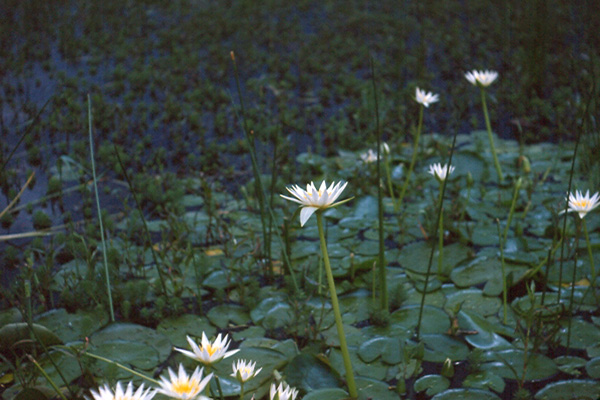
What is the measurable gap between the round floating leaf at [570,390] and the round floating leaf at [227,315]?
979 millimetres

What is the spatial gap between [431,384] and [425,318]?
34 centimetres

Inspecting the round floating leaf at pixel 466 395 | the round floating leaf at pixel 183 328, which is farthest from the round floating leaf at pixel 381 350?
the round floating leaf at pixel 183 328

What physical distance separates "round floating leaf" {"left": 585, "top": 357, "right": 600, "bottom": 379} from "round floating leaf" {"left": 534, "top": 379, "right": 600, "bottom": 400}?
1.6 inches

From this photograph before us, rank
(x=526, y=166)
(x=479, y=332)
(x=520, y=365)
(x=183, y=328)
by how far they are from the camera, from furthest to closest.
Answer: (x=526, y=166)
(x=183, y=328)
(x=479, y=332)
(x=520, y=365)

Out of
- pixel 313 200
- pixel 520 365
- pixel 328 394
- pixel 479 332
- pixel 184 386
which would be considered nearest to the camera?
pixel 184 386

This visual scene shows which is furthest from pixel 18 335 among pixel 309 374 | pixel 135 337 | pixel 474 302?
pixel 474 302

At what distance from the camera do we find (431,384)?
1.75 metres

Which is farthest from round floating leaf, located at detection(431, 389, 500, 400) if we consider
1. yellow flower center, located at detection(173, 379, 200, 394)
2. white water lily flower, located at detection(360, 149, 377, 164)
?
white water lily flower, located at detection(360, 149, 377, 164)

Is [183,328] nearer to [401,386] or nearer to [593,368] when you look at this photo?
[401,386]

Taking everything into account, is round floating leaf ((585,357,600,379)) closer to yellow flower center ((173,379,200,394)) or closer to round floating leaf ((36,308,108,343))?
yellow flower center ((173,379,200,394))

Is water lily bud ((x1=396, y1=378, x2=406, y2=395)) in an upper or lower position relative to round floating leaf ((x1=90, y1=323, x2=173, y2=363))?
upper

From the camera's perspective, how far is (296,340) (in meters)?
2.00

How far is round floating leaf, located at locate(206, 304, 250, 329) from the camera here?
83.1 inches

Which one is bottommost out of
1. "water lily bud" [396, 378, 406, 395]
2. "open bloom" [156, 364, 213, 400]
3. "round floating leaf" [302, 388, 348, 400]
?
"open bloom" [156, 364, 213, 400]
